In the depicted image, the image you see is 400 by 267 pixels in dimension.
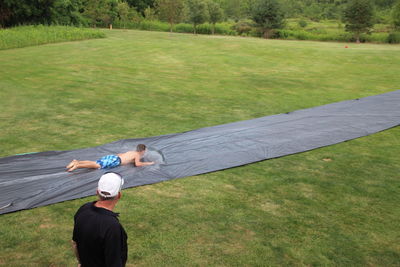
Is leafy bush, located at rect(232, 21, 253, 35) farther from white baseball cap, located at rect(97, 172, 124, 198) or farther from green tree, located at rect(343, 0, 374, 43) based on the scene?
white baseball cap, located at rect(97, 172, 124, 198)

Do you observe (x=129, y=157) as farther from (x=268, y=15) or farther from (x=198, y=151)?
(x=268, y=15)

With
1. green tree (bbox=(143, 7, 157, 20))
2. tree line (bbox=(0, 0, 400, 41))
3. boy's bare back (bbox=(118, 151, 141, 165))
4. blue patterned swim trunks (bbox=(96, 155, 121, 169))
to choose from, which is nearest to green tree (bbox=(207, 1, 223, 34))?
tree line (bbox=(0, 0, 400, 41))

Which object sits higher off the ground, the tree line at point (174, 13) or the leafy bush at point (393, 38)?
the tree line at point (174, 13)

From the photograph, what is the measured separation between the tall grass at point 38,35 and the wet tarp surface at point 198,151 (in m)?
21.5

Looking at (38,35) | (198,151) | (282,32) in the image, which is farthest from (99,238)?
(282,32)

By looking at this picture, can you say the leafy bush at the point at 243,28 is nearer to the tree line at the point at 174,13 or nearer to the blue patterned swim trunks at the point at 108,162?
the tree line at the point at 174,13

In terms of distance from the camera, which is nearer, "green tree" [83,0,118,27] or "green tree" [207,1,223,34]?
"green tree" [207,1,223,34]

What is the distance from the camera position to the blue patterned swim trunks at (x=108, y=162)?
7.78m

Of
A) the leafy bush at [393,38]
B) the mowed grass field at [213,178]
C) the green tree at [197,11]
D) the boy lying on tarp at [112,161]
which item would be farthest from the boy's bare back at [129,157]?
the leafy bush at [393,38]

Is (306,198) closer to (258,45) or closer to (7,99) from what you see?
(7,99)

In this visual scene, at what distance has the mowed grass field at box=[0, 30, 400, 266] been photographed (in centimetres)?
523

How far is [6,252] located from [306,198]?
485 centimetres

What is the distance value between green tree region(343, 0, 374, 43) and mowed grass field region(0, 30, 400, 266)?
2033 cm

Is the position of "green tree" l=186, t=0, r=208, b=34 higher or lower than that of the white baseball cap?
higher
